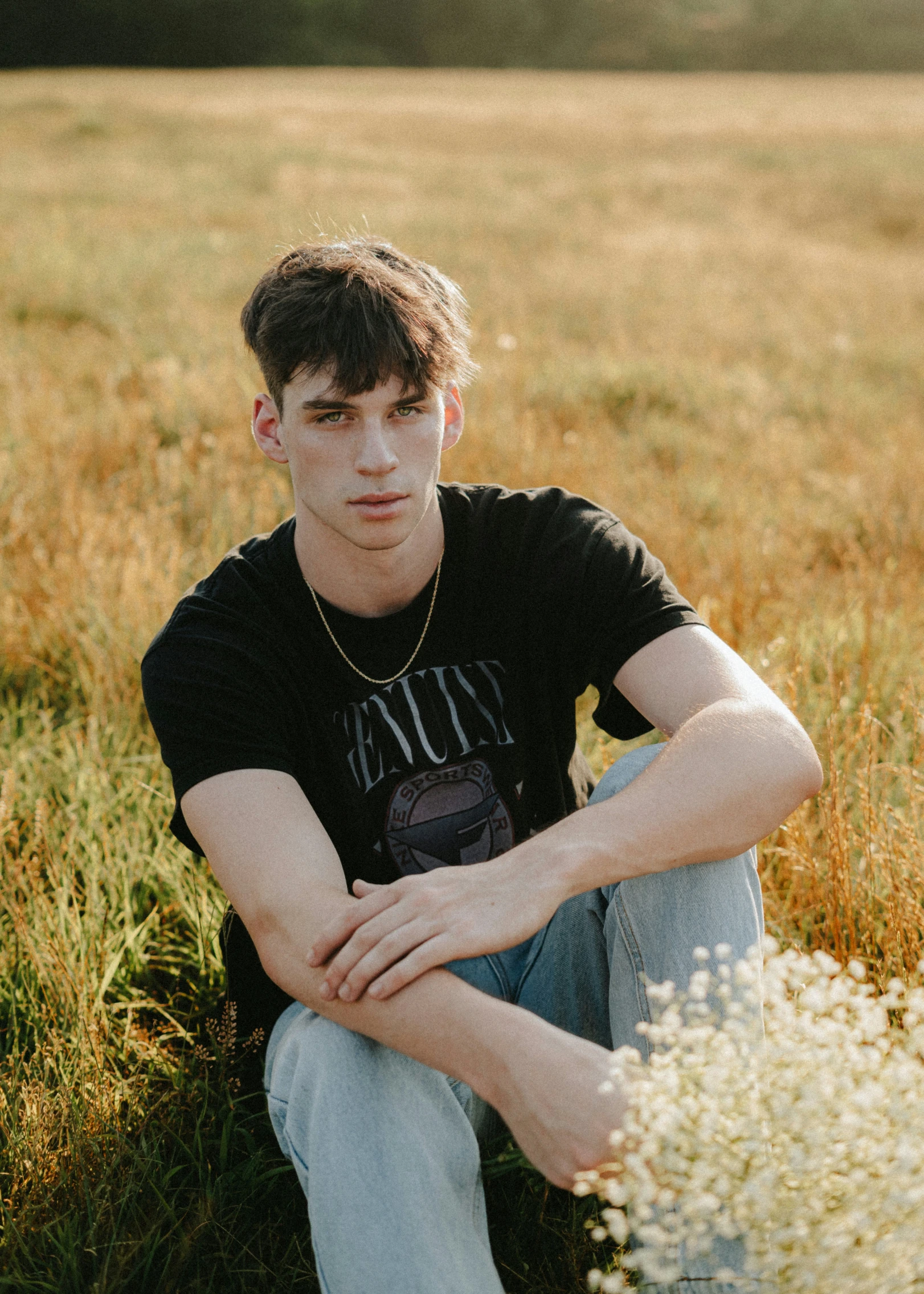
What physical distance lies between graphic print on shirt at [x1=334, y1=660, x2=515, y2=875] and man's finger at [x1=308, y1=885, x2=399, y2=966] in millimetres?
474

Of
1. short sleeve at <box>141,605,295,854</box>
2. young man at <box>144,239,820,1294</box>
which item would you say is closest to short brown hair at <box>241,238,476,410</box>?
young man at <box>144,239,820,1294</box>

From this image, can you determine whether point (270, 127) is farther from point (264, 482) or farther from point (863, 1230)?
point (863, 1230)

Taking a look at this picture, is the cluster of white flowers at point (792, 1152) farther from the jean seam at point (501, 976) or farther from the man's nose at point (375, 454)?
the man's nose at point (375, 454)

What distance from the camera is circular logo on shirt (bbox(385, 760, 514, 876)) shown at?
2.17 meters

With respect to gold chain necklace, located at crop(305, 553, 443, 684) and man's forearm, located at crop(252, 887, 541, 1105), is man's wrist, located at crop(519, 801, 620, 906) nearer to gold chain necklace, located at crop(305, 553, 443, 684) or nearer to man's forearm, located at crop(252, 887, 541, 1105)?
man's forearm, located at crop(252, 887, 541, 1105)

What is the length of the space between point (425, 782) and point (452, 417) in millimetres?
919

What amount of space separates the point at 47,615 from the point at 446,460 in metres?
2.27

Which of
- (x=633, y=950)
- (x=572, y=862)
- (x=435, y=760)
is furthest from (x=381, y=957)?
(x=435, y=760)

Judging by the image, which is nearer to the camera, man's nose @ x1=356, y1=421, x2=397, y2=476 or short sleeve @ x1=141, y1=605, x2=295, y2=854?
→ short sleeve @ x1=141, y1=605, x2=295, y2=854

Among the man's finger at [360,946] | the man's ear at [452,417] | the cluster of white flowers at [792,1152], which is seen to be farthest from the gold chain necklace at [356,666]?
the cluster of white flowers at [792,1152]

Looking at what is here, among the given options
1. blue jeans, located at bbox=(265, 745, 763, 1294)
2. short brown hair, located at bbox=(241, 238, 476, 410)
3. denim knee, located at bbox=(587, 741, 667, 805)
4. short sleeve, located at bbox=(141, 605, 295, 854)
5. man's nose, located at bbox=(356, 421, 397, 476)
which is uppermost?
short brown hair, located at bbox=(241, 238, 476, 410)

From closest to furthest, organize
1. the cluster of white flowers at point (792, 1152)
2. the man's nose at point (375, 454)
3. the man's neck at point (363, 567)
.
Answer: the cluster of white flowers at point (792, 1152)
the man's nose at point (375, 454)
the man's neck at point (363, 567)

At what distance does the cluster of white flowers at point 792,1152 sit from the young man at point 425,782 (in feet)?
0.92

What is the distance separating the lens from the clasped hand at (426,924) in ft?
5.35
